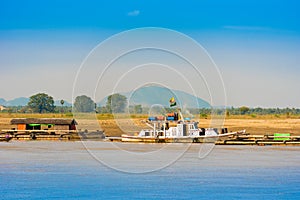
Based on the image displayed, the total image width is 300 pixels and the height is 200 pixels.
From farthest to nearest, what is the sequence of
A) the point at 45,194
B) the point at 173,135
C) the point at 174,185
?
the point at 173,135 < the point at 174,185 < the point at 45,194

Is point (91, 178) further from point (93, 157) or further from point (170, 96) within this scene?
point (170, 96)

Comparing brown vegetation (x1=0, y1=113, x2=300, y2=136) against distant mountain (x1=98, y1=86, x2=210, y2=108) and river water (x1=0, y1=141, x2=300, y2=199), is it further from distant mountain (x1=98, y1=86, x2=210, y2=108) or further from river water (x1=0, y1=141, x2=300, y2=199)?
river water (x1=0, y1=141, x2=300, y2=199)

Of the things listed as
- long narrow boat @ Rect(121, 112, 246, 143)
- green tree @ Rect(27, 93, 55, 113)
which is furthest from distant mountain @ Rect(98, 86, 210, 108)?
green tree @ Rect(27, 93, 55, 113)

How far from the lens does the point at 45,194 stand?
2541 cm

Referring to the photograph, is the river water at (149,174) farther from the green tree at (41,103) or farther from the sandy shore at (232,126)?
the green tree at (41,103)

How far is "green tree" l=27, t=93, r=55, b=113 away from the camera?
163 meters

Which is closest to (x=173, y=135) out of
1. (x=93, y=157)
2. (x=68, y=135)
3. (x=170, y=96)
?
(x=170, y=96)

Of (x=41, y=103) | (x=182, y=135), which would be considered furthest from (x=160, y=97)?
(x=41, y=103)

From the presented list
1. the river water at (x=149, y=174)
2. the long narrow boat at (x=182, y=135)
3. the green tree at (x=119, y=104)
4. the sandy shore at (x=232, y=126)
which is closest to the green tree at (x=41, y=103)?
the sandy shore at (x=232, y=126)

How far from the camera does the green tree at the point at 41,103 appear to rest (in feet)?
535

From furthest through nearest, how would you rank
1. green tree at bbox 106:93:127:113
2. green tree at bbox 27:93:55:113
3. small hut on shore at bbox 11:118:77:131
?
1. green tree at bbox 27:93:55:113
2. green tree at bbox 106:93:127:113
3. small hut on shore at bbox 11:118:77:131

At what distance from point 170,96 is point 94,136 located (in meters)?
8.49

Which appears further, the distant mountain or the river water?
the distant mountain

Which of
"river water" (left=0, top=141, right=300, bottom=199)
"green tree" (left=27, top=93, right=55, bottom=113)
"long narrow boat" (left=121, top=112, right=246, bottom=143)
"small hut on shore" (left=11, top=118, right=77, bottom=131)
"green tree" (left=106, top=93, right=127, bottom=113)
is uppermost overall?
"green tree" (left=27, top=93, right=55, bottom=113)
